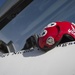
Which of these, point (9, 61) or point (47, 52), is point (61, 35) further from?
point (9, 61)

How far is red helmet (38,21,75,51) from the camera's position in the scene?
1.11 m

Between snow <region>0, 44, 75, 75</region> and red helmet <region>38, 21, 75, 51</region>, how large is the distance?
5cm

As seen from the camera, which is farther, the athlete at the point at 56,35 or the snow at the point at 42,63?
the athlete at the point at 56,35

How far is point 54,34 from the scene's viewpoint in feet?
3.72

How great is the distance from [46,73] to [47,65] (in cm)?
4

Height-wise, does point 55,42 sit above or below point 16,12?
below

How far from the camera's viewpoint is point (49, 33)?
115 cm

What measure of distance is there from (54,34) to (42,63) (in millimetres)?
193

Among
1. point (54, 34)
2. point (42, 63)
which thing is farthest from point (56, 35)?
point (42, 63)

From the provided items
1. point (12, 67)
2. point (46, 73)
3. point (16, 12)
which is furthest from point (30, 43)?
point (16, 12)

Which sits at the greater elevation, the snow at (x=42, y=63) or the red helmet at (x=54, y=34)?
the red helmet at (x=54, y=34)

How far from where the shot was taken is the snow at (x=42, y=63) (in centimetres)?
90

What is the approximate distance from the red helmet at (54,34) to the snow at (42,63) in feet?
0.15

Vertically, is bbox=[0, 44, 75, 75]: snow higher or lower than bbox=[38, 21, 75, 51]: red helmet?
lower
